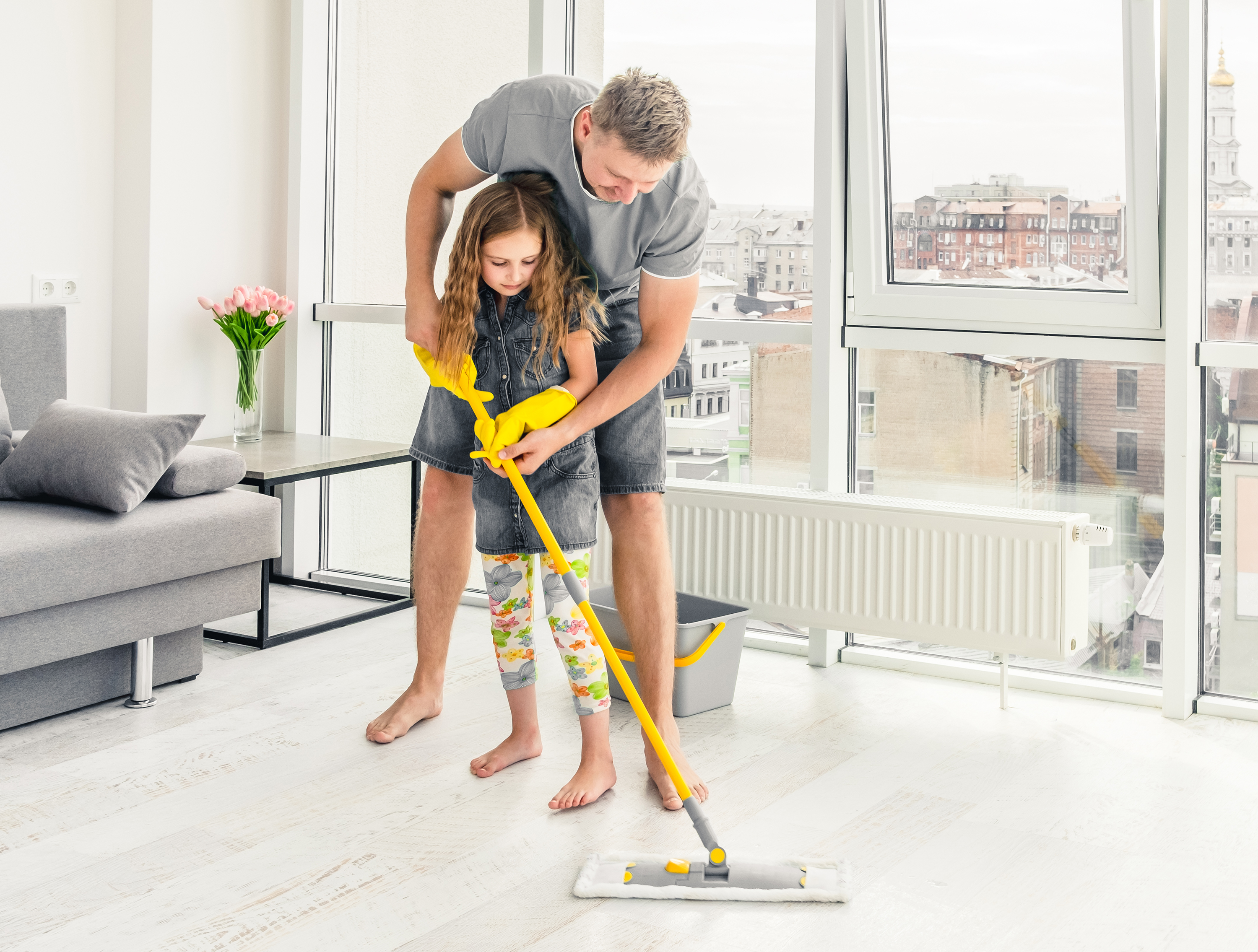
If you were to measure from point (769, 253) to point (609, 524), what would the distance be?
1.21 meters

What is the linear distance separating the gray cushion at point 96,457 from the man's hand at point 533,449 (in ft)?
2.90

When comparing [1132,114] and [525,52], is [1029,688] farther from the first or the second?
[525,52]

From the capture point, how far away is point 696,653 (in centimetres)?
275

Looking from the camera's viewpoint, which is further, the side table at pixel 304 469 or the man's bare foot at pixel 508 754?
the side table at pixel 304 469

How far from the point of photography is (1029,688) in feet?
9.99

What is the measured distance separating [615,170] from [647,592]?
0.84 metres

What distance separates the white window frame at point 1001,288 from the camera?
2.80 metres

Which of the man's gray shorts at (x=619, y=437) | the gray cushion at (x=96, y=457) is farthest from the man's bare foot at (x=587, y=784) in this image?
the gray cushion at (x=96, y=457)

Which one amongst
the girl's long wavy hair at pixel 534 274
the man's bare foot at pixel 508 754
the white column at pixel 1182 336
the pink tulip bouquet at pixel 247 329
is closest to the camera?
the girl's long wavy hair at pixel 534 274

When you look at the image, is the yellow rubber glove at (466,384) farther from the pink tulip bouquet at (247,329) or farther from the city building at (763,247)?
the pink tulip bouquet at (247,329)

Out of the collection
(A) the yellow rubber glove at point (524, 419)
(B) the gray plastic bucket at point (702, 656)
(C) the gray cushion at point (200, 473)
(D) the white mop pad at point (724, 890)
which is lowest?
(D) the white mop pad at point (724, 890)

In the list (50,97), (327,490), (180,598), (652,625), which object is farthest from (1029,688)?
(50,97)

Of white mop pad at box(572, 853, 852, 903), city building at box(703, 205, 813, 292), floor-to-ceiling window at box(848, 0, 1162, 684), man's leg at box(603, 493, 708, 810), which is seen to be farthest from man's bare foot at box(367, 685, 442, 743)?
city building at box(703, 205, 813, 292)

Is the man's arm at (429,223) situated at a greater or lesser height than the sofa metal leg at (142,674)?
greater
